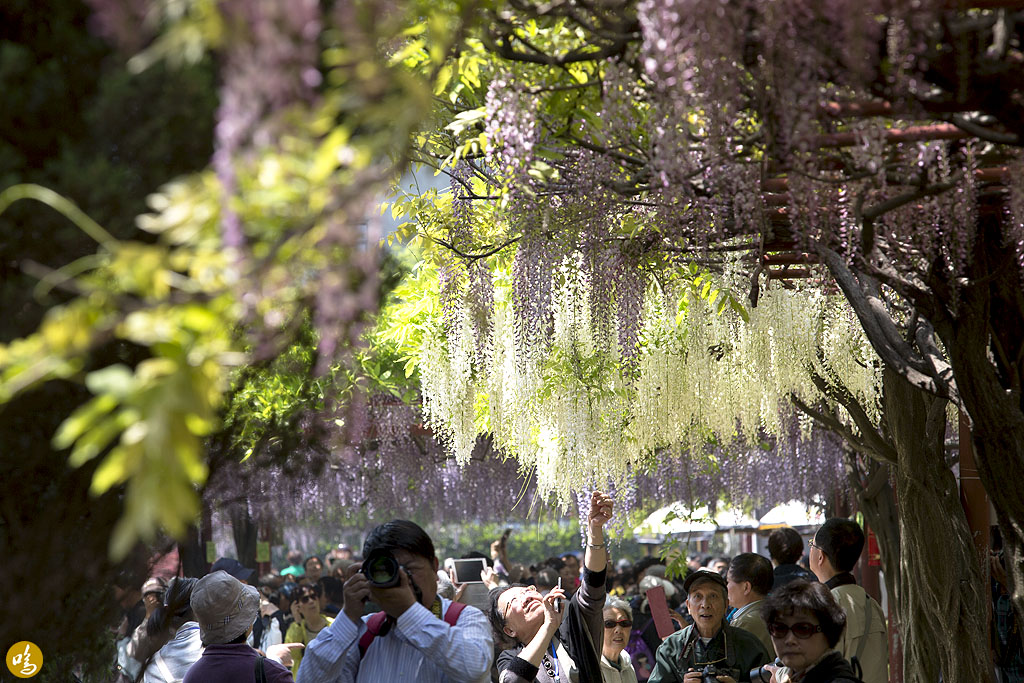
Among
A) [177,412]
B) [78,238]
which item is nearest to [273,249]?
[177,412]

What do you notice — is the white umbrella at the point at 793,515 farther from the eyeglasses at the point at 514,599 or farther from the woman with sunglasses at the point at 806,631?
the woman with sunglasses at the point at 806,631

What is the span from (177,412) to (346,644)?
2.02 m

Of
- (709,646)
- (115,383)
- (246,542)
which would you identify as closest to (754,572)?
(709,646)

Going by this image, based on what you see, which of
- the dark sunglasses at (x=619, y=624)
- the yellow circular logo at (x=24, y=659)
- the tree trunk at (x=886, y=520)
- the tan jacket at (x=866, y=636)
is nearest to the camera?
the yellow circular logo at (x=24, y=659)

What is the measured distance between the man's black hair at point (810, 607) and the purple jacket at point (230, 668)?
154 cm

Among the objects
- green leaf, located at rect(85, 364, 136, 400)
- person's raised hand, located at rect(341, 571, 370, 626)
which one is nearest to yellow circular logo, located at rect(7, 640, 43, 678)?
person's raised hand, located at rect(341, 571, 370, 626)

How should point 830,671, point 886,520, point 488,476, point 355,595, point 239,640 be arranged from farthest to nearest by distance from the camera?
1. point 488,476
2. point 886,520
3. point 239,640
4. point 830,671
5. point 355,595

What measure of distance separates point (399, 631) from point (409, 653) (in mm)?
121

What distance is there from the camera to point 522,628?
11.8 ft

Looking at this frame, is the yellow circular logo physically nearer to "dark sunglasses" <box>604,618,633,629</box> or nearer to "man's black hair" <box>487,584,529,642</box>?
"man's black hair" <box>487,584,529,642</box>

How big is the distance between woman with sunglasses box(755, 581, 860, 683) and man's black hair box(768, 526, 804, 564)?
276cm

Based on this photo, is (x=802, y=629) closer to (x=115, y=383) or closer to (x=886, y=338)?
(x=886, y=338)

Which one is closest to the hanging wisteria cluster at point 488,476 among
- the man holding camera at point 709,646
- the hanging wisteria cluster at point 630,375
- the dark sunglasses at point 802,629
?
the hanging wisteria cluster at point 630,375

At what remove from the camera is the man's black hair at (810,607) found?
3.21 meters
